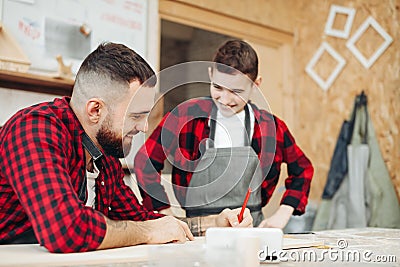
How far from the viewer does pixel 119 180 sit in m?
1.65

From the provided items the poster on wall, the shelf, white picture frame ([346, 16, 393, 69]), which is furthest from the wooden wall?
the shelf

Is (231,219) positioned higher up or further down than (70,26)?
further down

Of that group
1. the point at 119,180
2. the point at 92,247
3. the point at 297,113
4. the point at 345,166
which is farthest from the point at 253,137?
the point at 297,113

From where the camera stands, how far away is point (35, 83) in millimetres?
2535

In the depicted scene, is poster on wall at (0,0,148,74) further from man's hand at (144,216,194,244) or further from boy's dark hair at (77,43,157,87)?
man's hand at (144,216,194,244)

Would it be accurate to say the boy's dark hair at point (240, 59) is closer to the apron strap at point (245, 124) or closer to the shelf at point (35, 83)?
the apron strap at point (245, 124)

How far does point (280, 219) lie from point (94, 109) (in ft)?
3.42

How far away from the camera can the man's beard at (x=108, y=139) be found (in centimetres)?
144

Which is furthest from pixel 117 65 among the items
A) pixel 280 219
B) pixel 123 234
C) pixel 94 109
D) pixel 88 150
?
pixel 280 219

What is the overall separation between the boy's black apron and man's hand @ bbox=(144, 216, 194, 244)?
0.66 metres

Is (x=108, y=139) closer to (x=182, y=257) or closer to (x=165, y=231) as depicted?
(x=165, y=231)

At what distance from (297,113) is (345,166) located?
63 cm

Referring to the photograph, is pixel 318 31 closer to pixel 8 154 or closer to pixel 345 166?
pixel 345 166

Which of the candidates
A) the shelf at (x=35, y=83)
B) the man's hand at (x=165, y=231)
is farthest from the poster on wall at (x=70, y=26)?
the man's hand at (x=165, y=231)
